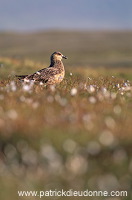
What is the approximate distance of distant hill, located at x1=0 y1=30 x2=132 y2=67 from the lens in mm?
111312

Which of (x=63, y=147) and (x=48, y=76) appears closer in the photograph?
(x=63, y=147)

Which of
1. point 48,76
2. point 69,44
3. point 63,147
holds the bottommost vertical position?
point 69,44

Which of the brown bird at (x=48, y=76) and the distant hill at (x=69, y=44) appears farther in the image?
the distant hill at (x=69, y=44)

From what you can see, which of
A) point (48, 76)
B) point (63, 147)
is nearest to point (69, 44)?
point (48, 76)

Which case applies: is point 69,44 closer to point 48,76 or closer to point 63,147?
point 48,76

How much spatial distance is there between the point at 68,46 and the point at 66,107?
125 meters

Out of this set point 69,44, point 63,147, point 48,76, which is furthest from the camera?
point 69,44

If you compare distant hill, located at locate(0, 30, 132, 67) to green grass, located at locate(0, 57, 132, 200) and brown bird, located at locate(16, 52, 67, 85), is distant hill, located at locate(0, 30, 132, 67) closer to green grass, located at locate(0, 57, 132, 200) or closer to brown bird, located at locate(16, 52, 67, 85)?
brown bird, located at locate(16, 52, 67, 85)

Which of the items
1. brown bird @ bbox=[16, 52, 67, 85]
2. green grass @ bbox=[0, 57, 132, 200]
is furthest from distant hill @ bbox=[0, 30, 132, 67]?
green grass @ bbox=[0, 57, 132, 200]

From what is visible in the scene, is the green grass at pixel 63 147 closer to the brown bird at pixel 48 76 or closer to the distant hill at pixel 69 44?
the brown bird at pixel 48 76

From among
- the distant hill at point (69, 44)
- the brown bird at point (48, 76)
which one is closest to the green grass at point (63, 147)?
the brown bird at point (48, 76)

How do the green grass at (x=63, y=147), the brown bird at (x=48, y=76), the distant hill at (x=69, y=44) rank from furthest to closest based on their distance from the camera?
the distant hill at (x=69, y=44)
the brown bird at (x=48, y=76)
the green grass at (x=63, y=147)

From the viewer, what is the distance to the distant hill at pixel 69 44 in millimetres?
111312

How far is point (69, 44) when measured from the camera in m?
141
